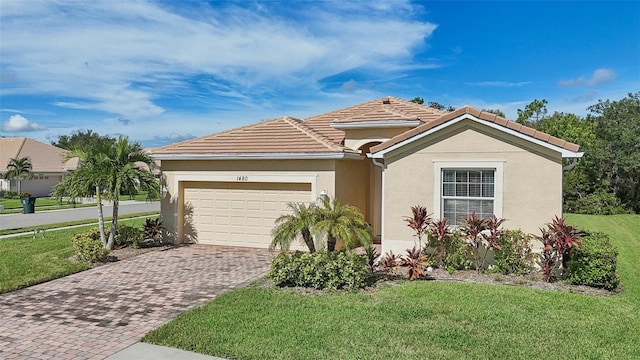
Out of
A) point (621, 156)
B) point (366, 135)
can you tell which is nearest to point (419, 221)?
point (366, 135)

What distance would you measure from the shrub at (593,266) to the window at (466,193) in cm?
221

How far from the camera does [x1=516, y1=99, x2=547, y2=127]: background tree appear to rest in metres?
56.8

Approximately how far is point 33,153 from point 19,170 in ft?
22.7

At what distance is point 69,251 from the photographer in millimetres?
14141

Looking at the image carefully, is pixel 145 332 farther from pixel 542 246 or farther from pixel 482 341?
pixel 542 246

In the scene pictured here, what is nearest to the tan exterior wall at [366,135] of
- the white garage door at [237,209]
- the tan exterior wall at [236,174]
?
the tan exterior wall at [236,174]

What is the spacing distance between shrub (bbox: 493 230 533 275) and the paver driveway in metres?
6.23

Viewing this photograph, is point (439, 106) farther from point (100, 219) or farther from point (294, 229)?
point (294, 229)

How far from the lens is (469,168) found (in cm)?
1164

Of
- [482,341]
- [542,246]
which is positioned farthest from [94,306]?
[542,246]

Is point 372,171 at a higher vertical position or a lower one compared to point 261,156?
lower

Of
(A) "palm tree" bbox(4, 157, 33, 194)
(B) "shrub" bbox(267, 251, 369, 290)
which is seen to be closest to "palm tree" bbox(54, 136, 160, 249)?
(B) "shrub" bbox(267, 251, 369, 290)

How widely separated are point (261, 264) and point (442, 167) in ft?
19.1

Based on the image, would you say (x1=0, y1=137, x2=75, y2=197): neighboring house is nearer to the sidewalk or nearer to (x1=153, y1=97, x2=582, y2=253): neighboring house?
(x1=153, y1=97, x2=582, y2=253): neighboring house
